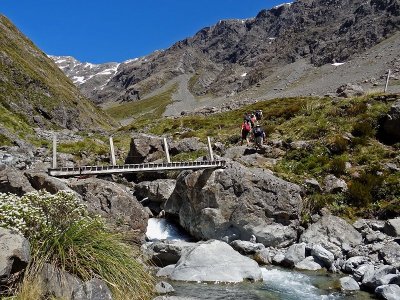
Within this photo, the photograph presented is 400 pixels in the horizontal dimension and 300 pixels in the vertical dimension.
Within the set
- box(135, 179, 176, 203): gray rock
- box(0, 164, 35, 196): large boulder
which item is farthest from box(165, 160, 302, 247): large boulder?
box(0, 164, 35, 196): large boulder

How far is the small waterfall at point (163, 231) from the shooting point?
20781mm

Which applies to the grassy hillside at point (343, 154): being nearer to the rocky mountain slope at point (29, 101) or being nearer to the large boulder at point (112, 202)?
the large boulder at point (112, 202)

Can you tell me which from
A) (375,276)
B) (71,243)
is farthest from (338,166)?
(71,243)

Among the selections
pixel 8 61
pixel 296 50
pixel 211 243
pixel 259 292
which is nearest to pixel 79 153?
pixel 211 243

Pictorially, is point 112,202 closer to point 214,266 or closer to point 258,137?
point 214,266

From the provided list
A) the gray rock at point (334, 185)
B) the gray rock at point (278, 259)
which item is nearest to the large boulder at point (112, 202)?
the gray rock at point (278, 259)

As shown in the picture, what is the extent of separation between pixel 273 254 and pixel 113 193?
7431 mm

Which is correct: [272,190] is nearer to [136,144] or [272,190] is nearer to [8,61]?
[136,144]

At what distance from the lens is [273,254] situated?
680 inches

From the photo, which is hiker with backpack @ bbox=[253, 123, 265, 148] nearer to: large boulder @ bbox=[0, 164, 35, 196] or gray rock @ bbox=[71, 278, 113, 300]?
large boulder @ bbox=[0, 164, 35, 196]

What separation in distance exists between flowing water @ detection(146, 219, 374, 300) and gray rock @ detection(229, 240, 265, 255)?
6.49 ft

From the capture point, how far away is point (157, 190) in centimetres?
2336

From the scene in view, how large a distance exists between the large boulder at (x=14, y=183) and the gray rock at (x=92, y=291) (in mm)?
9634

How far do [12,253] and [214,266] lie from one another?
26.6 feet
